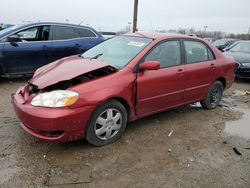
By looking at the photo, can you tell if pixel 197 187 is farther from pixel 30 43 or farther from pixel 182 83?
pixel 30 43

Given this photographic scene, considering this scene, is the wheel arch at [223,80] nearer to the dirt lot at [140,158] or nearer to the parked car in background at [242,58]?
the dirt lot at [140,158]

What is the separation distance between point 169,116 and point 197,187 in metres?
2.31

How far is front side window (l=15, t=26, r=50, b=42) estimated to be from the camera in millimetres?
7246

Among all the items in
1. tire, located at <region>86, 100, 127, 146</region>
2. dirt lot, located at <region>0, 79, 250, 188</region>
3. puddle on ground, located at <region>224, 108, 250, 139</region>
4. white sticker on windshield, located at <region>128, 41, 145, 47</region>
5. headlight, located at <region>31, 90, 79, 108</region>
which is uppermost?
white sticker on windshield, located at <region>128, 41, 145, 47</region>

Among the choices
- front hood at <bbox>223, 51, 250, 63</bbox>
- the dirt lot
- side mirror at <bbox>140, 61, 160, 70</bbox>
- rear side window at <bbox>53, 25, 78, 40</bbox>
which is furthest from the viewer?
front hood at <bbox>223, 51, 250, 63</bbox>

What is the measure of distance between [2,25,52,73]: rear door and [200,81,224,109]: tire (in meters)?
4.31

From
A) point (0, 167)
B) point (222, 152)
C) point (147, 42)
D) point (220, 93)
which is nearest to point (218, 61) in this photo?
point (220, 93)

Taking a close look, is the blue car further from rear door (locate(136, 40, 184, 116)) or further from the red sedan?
rear door (locate(136, 40, 184, 116))

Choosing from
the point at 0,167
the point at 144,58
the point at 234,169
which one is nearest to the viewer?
the point at 0,167

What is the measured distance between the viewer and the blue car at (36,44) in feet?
22.8

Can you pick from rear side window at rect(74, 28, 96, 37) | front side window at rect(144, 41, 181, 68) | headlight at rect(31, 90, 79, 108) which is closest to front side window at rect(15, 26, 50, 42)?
rear side window at rect(74, 28, 96, 37)

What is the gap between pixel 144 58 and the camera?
14.0ft

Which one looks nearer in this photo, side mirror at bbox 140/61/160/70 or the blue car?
side mirror at bbox 140/61/160/70

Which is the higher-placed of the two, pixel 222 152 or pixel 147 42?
pixel 147 42
